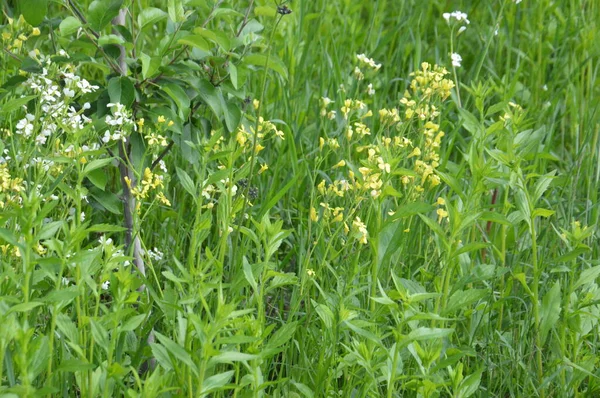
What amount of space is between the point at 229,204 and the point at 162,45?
628 millimetres

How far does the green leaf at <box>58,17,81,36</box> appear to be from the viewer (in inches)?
99.9

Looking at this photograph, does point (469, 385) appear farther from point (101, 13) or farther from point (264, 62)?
point (101, 13)

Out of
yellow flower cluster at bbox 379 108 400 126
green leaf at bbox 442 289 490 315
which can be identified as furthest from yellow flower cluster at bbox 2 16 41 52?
green leaf at bbox 442 289 490 315

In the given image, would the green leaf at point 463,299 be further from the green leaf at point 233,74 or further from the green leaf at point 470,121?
the green leaf at point 233,74

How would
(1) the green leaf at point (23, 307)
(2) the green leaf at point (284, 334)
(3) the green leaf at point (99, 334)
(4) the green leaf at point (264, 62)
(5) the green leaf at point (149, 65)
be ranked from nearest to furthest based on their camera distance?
(1) the green leaf at point (23, 307)
(3) the green leaf at point (99, 334)
(2) the green leaf at point (284, 334)
(5) the green leaf at point (149, 65)
(4) the green leaf at point (264, 62)

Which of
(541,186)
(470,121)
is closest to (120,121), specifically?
(470,121)

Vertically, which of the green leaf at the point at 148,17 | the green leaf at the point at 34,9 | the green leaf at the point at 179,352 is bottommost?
the green leaf at the point at 179,352

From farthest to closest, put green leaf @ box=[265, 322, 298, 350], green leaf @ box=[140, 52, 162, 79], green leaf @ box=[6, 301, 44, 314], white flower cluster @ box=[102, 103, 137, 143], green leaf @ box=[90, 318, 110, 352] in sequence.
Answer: green leaf @ box=[140, 52, 162, 79]
white flower cluster @ box=[102, 103, 137, 143]
green leaf @ box=[265, 322, 298, 350]
green leaf @ box=[90, 318, 110, 352]
green leaf @ box=[6, 301, 44, 314]

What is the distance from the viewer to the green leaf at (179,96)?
Answer: 104 inches

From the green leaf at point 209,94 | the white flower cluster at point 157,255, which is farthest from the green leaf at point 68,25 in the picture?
the white flower cluster at point 157,255

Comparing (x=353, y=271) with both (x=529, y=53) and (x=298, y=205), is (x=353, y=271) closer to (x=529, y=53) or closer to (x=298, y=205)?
(x=298, y=205)

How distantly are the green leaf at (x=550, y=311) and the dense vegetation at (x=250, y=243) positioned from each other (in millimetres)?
10

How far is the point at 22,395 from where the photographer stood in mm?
1845

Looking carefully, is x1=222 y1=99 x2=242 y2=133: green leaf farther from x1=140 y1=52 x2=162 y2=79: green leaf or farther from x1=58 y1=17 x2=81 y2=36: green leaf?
x1=58 y1=17 x2=81 y2=36: green leaf
